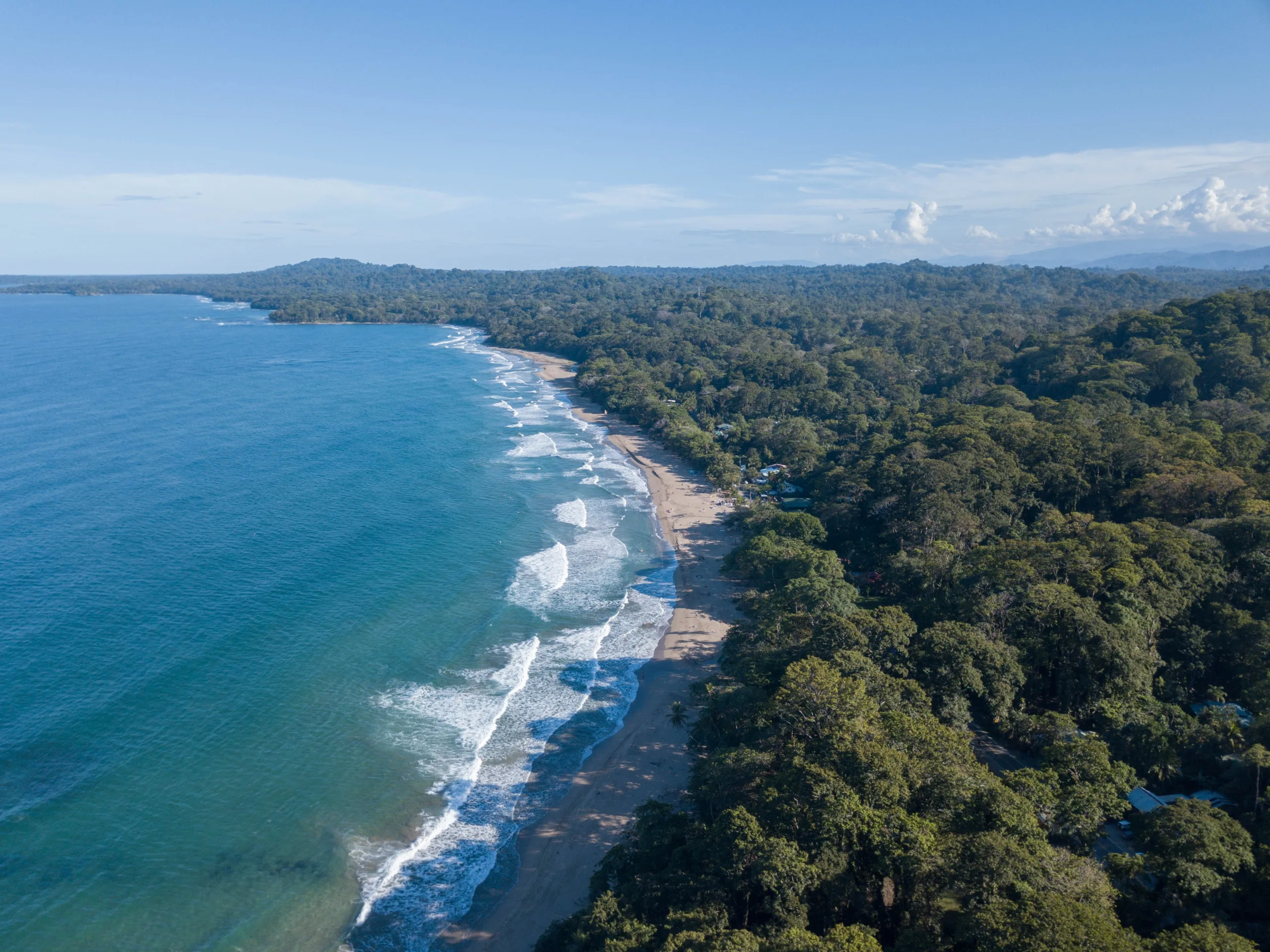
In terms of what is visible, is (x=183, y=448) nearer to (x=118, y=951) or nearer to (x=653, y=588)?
(x=653, y=588)

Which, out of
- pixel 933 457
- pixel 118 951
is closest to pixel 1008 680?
pixel 933 457

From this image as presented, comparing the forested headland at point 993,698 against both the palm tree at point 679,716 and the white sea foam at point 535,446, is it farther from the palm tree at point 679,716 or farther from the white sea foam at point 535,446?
the white sea foam at point 535,446

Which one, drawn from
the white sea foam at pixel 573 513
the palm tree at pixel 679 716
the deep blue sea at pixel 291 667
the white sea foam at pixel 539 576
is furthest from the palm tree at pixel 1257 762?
the white sea foam at pixel 573 513

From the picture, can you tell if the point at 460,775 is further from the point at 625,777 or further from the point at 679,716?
the point at 679,716

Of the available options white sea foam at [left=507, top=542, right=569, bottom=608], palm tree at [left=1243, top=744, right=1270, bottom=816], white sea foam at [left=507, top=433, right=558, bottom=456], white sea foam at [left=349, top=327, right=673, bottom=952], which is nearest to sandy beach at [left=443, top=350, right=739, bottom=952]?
white sea foam at [left=349, top=327, right=673, bottom=952]

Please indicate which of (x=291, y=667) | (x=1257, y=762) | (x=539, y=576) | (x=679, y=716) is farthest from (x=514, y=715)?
(x=1257, y=762)

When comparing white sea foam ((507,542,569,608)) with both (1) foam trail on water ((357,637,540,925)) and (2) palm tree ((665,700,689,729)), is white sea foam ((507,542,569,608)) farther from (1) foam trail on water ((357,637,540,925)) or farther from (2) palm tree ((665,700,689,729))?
(2) palm tree ((665,700,689,729))

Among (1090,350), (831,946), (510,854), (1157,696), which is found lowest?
(510,854)
